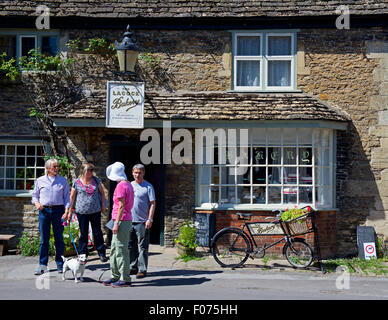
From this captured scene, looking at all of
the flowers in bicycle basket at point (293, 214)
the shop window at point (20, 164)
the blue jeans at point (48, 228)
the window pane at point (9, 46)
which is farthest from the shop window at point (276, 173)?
the window pane at point (9, 46)

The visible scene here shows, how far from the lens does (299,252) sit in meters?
10.4

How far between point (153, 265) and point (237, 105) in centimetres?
395

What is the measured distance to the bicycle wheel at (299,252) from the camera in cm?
1033

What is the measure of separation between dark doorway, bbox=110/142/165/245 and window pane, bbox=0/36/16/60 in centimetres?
329

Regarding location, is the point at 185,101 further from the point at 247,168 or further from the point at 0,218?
the point at 0,218

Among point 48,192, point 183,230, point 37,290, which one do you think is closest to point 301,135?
point 183,230

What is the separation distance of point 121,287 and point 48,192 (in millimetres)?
2266

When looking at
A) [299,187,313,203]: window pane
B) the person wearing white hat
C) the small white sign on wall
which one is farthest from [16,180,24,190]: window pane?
the small white sign on wall

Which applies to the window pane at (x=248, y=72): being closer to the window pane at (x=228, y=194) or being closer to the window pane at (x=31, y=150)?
the window pane at (x=228, y=194)

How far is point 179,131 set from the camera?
12.3 meters

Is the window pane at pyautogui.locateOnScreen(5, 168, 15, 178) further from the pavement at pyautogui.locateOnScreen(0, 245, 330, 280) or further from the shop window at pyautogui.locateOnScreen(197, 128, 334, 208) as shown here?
the shop window at pyautogui.locateOnScreen(197, 128, 334, 208)

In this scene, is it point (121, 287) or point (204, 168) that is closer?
point (121, 287)

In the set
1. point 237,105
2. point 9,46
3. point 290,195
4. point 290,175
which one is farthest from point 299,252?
point 9,46

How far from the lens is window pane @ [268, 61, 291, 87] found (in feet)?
41.7
